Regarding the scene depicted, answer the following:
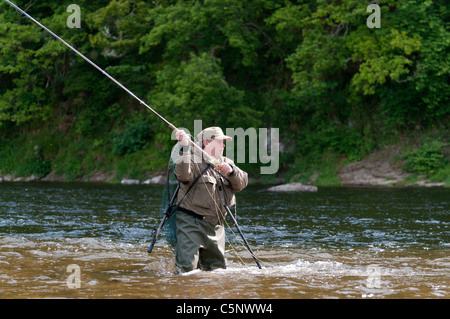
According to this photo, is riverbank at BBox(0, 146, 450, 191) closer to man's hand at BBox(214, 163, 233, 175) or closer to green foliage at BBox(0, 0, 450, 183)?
green foliage at BBox(0, 0, 450, 183)

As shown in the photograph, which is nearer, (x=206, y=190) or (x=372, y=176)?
(x=206, y=190)

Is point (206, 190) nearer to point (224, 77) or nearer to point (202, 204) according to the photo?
point (202, 204)

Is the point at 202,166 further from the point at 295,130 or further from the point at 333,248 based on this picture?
the point at 295,130

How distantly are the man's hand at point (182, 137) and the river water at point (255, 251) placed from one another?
143 centimetres

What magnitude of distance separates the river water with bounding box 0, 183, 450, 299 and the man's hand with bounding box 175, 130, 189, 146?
1425 millimetres

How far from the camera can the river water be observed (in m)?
6.54

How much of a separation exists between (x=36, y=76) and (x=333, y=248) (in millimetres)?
27882

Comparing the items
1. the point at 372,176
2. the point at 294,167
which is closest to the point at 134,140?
the point at 294,167

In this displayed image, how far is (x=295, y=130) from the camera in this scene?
27.5m

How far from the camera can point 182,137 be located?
6773 mm

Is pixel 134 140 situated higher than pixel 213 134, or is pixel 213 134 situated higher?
pixel 213 134

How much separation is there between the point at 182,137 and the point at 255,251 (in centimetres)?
341

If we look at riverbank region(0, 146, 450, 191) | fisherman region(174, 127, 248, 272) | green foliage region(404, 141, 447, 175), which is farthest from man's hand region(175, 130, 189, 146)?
green foliage region(404, 141, 447, 175)
